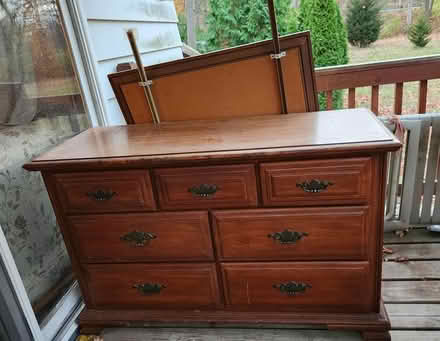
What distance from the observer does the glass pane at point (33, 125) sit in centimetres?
132

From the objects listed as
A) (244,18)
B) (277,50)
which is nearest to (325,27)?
(244,18)

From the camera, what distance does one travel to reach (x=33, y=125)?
146cm

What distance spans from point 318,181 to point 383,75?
1088 millimetres

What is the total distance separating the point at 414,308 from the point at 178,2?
3.66 m

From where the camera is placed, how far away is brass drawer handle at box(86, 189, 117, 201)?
4.24 feet

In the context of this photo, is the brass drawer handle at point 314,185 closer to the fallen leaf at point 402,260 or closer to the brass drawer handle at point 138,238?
the brass drawer handle at point 138,238

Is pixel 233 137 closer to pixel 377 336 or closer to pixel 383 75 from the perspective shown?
pixel 377 336

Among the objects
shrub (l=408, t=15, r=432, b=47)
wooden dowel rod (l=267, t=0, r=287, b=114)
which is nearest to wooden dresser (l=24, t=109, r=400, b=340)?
wooden dowel rod (l=267, t=0, r=287, b=114)

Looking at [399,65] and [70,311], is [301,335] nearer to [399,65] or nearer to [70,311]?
[70,311]

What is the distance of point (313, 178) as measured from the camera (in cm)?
114

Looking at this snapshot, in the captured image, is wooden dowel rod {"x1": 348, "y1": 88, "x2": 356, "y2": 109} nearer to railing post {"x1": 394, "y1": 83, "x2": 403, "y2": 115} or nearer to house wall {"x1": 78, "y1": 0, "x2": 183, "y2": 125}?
railing post {"x1": 394, "y1": 83, "x2": 403, "y2": 115}

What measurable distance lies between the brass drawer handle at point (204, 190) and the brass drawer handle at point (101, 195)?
0.31 meters

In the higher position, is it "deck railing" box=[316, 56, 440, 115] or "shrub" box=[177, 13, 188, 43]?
"shrub" box=[177, 13, 188, 43]

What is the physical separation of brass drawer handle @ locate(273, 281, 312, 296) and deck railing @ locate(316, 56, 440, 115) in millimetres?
1167
